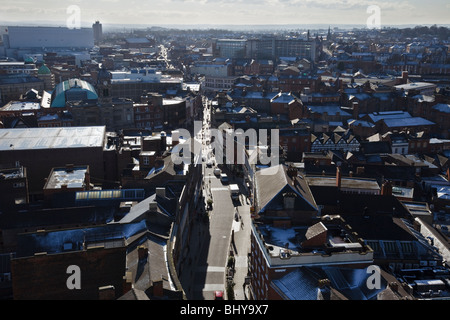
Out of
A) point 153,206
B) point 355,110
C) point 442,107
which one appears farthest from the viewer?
point 442,107

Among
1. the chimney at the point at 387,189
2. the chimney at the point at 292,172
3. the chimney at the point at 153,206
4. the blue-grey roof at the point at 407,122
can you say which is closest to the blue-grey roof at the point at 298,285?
the chimney at the point at 153,206

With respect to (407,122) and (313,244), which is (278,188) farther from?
(407,122)

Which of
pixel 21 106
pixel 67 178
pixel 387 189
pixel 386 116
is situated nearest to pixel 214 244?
pixel 67 178

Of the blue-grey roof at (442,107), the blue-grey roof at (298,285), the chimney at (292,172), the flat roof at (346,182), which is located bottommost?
the blue-grey roof at (298,285)

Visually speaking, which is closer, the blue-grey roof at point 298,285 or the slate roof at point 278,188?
the blue-grey roof at point 298,285

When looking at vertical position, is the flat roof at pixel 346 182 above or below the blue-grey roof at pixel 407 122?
below

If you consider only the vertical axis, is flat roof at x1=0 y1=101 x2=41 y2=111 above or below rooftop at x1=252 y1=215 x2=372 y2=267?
above

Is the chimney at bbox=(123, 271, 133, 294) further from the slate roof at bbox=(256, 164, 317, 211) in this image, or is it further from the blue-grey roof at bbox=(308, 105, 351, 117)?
the blue-grey roof at bbox=(308, 105, 351, 117)

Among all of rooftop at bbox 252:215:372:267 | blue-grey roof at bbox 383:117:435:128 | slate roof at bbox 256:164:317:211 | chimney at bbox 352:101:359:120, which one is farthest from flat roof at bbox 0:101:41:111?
rooftop at bbox 252:215:372:267

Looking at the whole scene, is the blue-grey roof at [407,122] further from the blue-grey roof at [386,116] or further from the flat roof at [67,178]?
the flat roof at [67,178]

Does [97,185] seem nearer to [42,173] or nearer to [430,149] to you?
[42,173]
